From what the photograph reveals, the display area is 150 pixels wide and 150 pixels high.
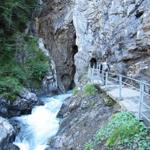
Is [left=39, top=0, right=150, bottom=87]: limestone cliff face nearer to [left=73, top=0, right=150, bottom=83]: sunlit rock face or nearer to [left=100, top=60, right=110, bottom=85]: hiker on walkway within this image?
[left=73, top=0, right=150, bottom=83]: sunlit rock face

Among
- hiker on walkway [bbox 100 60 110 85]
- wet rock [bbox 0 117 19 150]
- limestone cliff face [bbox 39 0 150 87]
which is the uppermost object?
limestone cliff face [bbox 39 0 150 87]

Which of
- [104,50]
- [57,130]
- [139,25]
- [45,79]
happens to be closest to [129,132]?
[57,130]

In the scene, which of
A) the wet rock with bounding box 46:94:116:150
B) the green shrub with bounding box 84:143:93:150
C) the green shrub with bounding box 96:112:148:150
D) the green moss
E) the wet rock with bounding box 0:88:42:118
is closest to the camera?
the green moss

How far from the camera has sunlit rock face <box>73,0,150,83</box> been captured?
11.7m

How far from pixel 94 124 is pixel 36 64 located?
420 inches

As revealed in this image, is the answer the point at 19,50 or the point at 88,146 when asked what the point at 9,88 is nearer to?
the point at 19,50

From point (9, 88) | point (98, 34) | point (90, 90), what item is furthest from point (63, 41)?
point (90, 90)

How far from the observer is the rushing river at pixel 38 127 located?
408 inches

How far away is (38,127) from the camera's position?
1193cm

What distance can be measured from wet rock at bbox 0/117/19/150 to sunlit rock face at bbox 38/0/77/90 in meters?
11.9

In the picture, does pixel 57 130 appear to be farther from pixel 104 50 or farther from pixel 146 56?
pixel 104 50

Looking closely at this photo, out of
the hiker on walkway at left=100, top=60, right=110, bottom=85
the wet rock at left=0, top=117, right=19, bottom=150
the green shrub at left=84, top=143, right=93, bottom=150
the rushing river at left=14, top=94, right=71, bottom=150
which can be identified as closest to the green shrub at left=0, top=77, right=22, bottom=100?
the rushing river at left=14, top=94, right=71, bottom=150

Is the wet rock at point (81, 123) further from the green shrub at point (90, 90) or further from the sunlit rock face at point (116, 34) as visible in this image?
the sunlit rock face at point (116, 34)

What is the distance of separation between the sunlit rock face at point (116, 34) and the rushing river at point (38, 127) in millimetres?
3459
